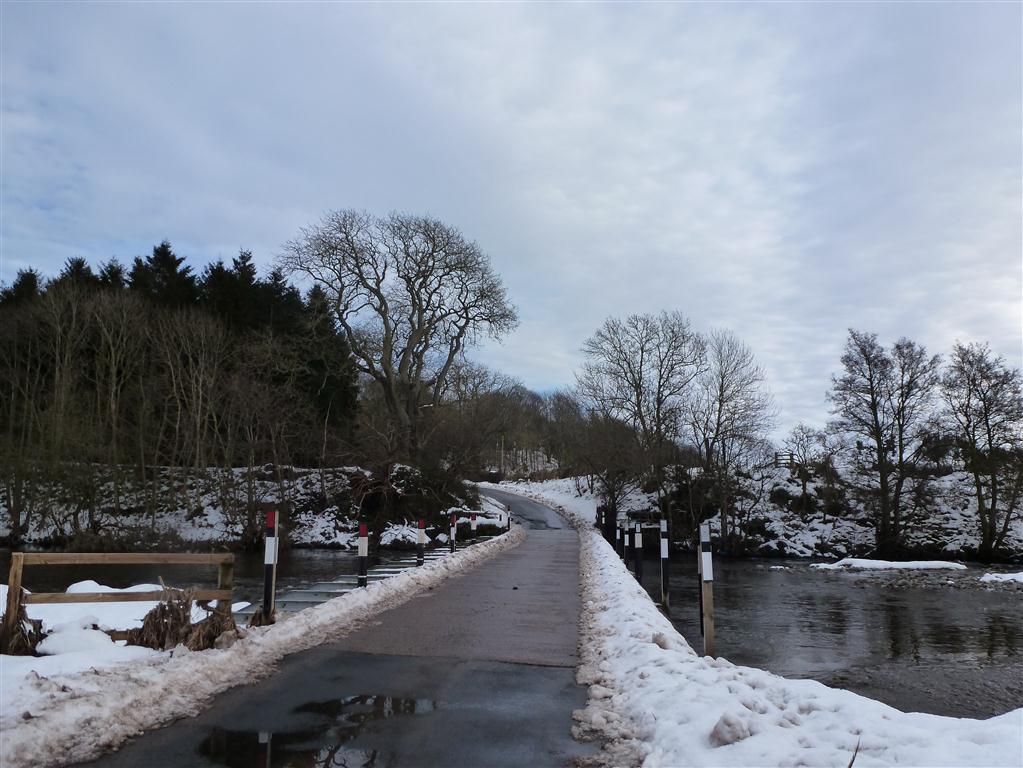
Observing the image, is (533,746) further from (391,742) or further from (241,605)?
(241,605)

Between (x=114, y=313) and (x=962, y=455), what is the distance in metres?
41.8

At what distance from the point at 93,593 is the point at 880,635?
44.1ft

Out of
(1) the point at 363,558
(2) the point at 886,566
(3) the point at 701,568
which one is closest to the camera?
(3) the point at 701,568

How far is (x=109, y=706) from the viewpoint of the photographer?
479 cm

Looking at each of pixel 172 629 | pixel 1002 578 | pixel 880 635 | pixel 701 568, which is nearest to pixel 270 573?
pixel 172 629

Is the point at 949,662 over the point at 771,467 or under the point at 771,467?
under

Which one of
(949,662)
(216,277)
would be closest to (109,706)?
(949,662)

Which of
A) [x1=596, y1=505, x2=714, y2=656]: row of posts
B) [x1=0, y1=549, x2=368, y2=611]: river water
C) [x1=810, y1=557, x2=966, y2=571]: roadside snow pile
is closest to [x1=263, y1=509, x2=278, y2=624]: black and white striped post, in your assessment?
[x1=596, y1=505, x2=714, y2=656]: row of posts

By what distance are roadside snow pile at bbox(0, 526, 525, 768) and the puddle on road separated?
66 centimetres

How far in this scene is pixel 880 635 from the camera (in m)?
13.6

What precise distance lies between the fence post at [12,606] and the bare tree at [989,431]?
3916 cm

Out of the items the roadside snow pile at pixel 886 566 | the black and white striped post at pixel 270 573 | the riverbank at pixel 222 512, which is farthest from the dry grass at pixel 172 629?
the roadside snow pile at pixel 886 566

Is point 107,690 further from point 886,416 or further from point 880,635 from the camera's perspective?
point 886,416

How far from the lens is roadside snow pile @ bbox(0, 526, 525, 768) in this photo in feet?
13.8
